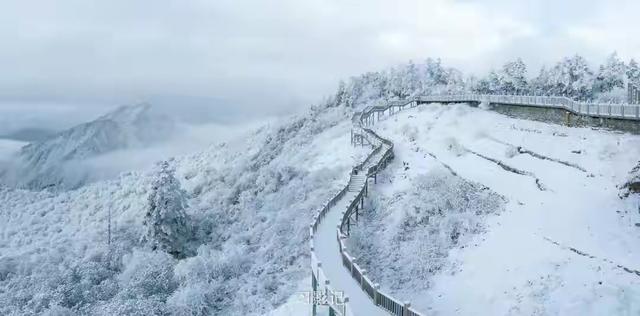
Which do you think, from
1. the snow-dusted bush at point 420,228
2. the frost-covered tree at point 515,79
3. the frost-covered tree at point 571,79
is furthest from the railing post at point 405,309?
the frost-covered tree at point 515,79

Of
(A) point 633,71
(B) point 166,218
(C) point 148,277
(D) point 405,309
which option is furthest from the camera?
(A) point 633,71

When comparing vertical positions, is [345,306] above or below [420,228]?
above

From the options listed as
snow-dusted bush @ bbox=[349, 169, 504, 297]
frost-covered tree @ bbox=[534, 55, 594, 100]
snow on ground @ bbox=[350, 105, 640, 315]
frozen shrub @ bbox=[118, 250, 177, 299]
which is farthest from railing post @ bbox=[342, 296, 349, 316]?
frost-covered tree @ bbox=[534, 55, 594, 100]

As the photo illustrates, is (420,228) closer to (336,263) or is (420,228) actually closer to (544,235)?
(544,235)

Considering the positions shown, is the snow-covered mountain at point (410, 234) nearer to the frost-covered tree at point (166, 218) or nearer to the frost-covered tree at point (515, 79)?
the frost-covered tree at point (166, 218)

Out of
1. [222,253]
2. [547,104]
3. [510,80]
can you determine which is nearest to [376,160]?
[547,104]

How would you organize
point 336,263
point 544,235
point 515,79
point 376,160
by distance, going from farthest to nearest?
1. point 515,79
2. point 376,160
3. point 544,235
4. point 336,263
